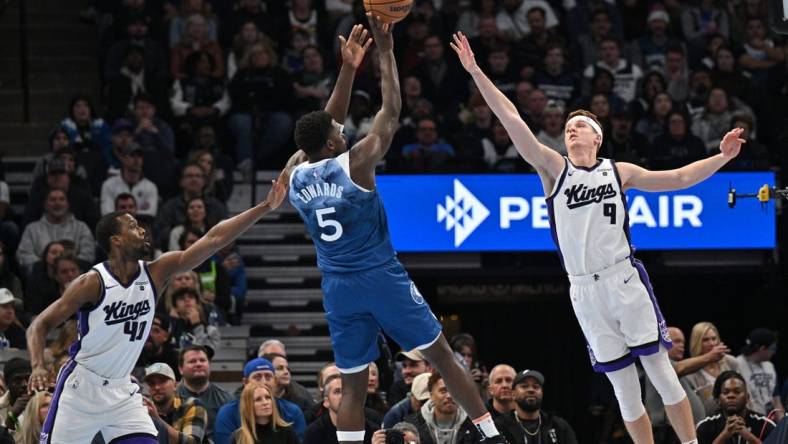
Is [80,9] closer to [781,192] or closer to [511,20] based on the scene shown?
[511,20]

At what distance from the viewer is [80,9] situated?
20.8 m

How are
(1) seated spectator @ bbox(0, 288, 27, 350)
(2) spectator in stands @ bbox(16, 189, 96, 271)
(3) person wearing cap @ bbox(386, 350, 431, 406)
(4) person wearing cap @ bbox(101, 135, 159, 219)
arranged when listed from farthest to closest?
(4) person wearing cap @ bbox(101, 135, 159, 219) → (2) spectator in stands @ bbox(16, 189, 96, 271) → (1) seated spectator @ bbox(0, 288, 27, 350) → (3) person wearing cap @ bbox(386, 350, 431, 406)

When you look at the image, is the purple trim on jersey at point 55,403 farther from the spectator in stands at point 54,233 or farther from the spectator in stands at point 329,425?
the spectator in stands at point 54,233

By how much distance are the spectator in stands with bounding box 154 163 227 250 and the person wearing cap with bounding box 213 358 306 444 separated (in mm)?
3800

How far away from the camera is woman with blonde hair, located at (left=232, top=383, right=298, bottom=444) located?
12016mm

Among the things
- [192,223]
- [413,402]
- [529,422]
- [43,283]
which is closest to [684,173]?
[529,422]

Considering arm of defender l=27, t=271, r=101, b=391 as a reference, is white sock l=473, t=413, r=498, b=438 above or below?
below

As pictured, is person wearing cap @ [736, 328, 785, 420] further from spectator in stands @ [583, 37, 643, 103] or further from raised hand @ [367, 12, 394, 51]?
raised hand @ [367, 12, 394, 51]

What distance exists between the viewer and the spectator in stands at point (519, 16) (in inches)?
771

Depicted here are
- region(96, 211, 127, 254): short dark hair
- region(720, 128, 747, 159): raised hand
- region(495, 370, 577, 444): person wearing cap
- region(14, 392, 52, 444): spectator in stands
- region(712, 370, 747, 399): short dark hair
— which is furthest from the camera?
region(712, 370, 747, 399): short dark hair

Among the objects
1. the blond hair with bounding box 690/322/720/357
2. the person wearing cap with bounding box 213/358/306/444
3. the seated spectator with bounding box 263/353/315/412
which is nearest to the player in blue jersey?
the person wearing cap with bounding box 213/358/306/444

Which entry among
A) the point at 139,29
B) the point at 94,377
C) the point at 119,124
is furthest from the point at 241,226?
the point at 139,29

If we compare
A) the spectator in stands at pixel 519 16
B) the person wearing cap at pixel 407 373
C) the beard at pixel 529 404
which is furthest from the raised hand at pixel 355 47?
the spectator in stands at pixel 519 16

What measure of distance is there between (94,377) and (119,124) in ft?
25.8
